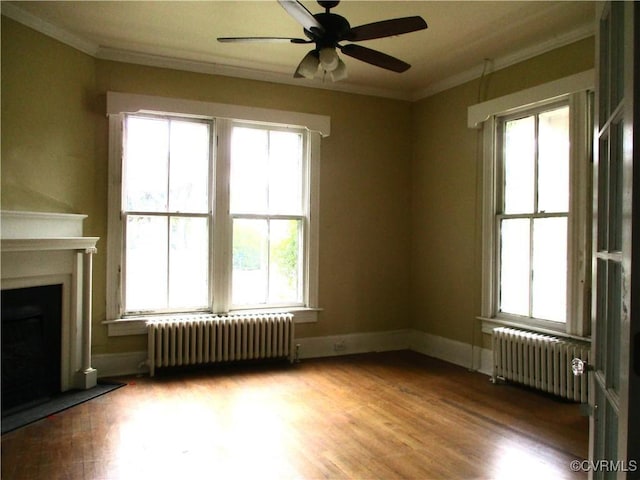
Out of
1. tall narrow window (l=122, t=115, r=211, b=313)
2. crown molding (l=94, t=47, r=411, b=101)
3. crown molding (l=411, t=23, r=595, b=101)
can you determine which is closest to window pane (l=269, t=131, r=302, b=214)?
crown molding (l=94, t=47, r=411, b=101)

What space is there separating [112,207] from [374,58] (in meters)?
2.62

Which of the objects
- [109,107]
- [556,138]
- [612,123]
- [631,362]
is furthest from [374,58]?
[631,362]

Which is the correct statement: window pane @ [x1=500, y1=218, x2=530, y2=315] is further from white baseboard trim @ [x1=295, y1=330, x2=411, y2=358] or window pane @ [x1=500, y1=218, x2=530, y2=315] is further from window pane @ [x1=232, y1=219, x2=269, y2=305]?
window pane @ [x1=232, y1=219, x2=269, y2=305]

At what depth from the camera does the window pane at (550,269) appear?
3.92 m

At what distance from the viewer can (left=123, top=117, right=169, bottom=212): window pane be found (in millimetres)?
4352

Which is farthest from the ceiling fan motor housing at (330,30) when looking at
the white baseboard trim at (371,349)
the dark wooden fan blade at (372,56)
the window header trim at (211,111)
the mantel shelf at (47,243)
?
the white baseboard trim at (371,349)

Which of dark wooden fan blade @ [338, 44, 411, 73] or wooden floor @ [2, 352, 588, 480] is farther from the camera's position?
dark wooden fan blade @ [338, 44, 411, 73]

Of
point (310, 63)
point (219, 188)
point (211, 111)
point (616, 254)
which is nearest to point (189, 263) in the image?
point (219, 188)

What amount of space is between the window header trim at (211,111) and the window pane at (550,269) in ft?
7.71

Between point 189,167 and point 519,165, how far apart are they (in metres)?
3.08

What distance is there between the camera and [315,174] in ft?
16.5

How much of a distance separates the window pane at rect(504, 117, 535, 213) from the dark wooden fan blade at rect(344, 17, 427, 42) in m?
2.01

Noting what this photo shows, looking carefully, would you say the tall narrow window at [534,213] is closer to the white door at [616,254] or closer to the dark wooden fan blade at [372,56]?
the dark wooden fan blade at [372,56]

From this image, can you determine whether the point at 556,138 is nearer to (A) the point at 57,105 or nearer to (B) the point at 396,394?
(B) the point at 396,394
